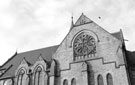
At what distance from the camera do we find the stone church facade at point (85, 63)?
3022 centimetres

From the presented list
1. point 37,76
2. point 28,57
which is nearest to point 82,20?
point 37,76

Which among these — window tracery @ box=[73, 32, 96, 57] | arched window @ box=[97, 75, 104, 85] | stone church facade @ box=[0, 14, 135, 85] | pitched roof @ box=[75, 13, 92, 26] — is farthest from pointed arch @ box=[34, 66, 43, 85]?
arched window @ box=[97, 75, 104, 85]

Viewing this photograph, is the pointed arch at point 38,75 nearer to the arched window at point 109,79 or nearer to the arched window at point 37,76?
the arched window at point 37,76

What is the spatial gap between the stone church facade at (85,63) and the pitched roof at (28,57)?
1503mm

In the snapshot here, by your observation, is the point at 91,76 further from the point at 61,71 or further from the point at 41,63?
the point at 41,63

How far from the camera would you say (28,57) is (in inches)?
1805

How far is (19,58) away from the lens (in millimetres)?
48969

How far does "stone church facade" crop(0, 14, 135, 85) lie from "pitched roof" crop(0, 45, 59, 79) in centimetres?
150

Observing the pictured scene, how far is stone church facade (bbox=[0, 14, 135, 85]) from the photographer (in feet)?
99.1

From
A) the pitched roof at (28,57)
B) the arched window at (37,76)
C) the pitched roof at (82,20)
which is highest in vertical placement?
the pitched roof at (82,20)

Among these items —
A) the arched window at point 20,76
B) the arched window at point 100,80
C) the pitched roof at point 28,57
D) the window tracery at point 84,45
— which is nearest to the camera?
the arched window at point 100,80

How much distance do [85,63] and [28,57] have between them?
18477mm

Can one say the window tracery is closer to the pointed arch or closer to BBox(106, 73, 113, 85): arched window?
BBox(106, 73, 113, 85): arched window

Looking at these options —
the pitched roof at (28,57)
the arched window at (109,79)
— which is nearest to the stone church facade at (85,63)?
the arched window at (109,79)
